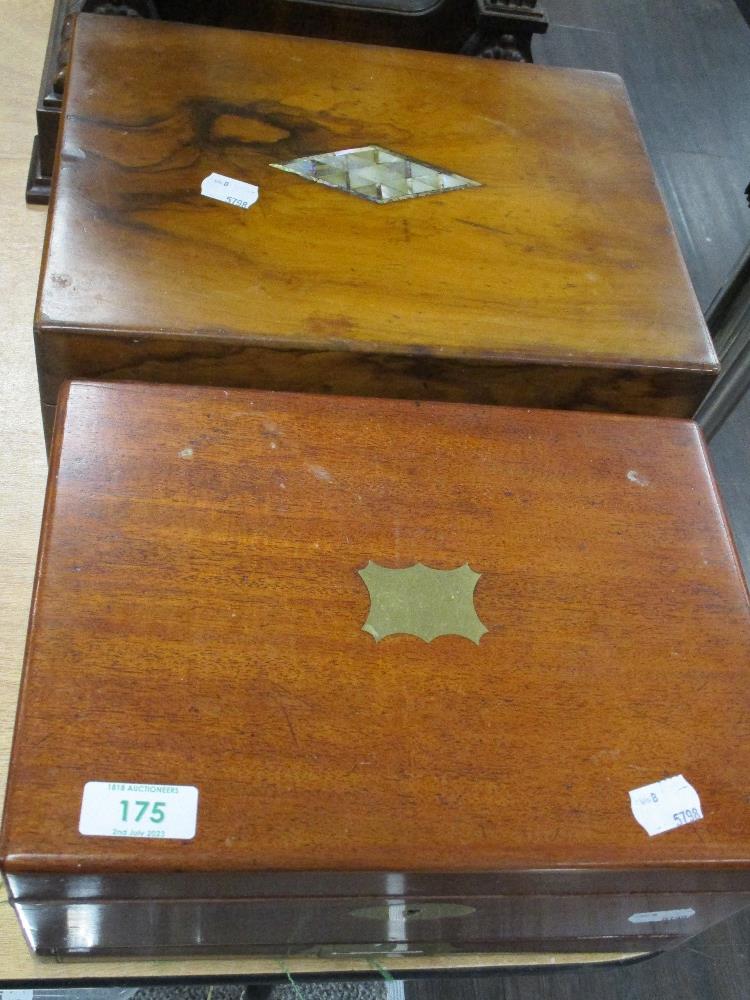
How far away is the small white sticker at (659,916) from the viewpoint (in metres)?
0.82

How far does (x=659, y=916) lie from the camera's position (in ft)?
2.73

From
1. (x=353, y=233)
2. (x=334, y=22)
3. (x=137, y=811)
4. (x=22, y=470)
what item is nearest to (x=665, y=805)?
(x=137, y=811)

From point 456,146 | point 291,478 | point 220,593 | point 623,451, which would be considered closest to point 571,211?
point 456,146

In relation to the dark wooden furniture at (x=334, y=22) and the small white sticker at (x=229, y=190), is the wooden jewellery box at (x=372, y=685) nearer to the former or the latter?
the small white sticker at (x=229, y=190)

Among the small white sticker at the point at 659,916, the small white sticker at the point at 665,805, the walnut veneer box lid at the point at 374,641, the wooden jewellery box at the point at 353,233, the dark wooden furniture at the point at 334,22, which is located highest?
the dark wooden furniture at the point at 334,22

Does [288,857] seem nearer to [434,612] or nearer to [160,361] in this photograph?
[434,612]

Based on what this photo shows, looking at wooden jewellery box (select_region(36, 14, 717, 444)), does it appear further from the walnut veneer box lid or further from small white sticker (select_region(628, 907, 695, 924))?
→ small white sticker (select_region(628, 907, 695, 924))

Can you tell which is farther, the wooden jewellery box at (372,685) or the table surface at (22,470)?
the table surface at (22,470)

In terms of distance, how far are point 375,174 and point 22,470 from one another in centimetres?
48

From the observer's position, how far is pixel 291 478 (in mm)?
838

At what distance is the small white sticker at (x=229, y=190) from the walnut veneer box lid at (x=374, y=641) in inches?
9.1

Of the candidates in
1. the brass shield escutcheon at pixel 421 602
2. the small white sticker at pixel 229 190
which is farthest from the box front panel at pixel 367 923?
the small white sticker at pixel 229 190

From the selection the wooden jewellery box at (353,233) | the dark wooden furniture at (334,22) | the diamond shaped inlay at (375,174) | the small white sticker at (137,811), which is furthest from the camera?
the dark wooden furniture at (334,22)

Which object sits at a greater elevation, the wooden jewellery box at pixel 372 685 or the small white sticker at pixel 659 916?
the wooden jewellery box at pixel 372 685
